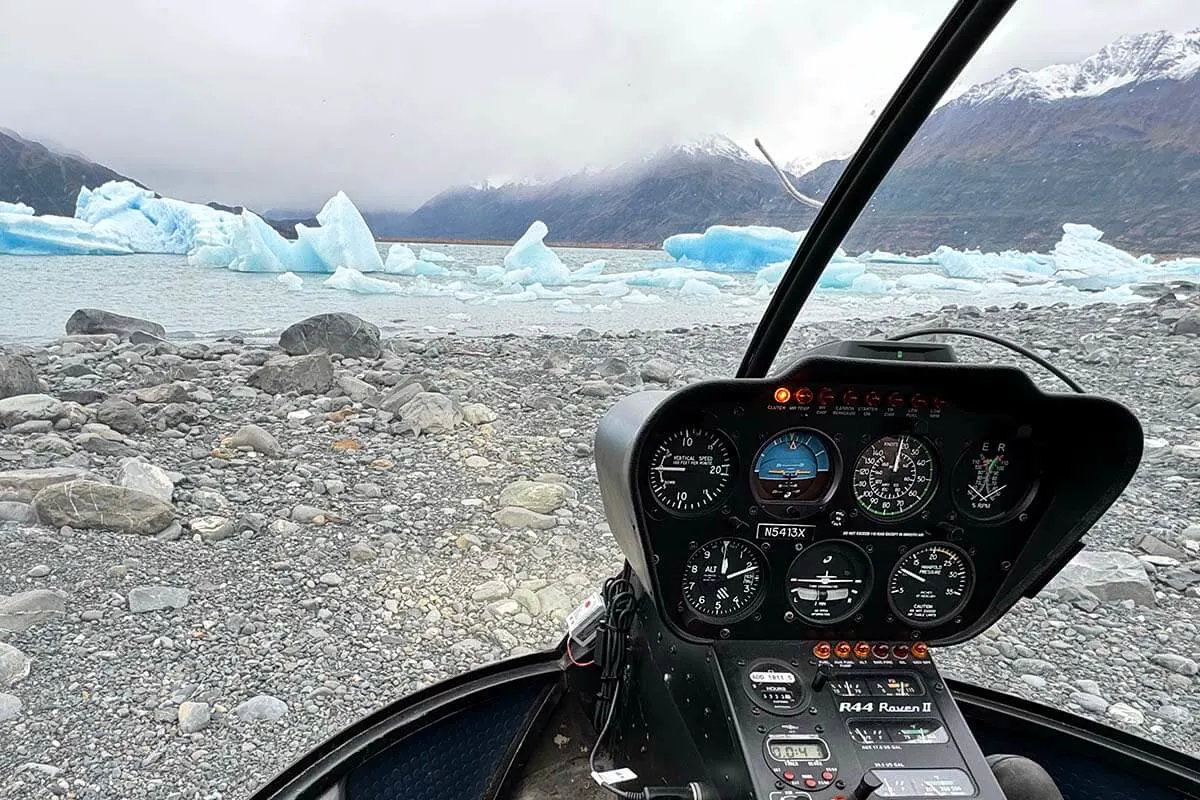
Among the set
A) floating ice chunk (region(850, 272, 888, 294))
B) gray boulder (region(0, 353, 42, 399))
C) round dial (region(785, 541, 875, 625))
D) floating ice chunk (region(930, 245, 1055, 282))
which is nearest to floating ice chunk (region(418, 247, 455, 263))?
gray boulder (region(0, 353, 42, 399))

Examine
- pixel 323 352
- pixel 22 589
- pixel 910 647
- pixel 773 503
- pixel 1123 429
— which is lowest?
pixel 22 589

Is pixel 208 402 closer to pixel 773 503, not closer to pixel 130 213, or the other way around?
pixel 130 213

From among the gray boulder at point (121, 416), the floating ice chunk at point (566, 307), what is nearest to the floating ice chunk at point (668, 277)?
the floating ice chunk at point (566, 307)

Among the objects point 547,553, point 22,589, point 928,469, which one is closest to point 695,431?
point 928,469

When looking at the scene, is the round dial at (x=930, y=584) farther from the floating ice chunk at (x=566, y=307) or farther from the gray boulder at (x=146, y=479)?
the floating ice chunk at (x=566, y=307)

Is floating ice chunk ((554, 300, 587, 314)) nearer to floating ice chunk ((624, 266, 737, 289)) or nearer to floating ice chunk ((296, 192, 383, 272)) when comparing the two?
floating ice chunk ((624, 266, 737, 289))

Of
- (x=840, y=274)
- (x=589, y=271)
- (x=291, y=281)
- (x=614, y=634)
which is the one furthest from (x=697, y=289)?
(x=291, y=281)
